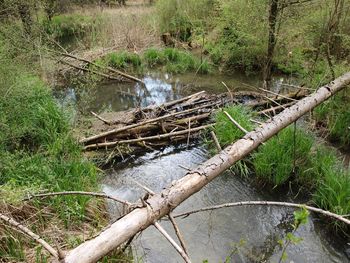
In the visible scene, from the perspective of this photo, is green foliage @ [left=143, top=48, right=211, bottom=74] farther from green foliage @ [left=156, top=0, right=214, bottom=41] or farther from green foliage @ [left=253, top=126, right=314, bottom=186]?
green foliage @ [left=253, top=126, right=314, bottom=186]

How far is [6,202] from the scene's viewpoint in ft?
10.5

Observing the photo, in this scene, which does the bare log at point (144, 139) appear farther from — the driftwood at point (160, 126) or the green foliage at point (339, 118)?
the green foliage at point (339, 118)

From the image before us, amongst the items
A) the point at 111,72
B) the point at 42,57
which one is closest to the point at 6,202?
the point at 42,57

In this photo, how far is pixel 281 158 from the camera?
15.8 feet

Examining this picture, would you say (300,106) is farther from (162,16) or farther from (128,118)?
(162,16)

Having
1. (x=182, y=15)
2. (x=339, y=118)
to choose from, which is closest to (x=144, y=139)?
(x=339, y=118)

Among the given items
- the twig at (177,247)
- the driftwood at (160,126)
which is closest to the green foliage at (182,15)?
the driftwood at (160,126)

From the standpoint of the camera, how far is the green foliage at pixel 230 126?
5562 millimetres

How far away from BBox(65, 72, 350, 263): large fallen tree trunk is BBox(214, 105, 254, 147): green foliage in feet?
5.01

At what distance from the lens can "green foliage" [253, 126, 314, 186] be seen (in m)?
4.74

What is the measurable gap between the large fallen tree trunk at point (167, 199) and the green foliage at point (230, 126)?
1.53 m

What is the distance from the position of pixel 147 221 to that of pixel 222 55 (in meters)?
9.54

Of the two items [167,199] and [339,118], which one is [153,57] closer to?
[339,118]

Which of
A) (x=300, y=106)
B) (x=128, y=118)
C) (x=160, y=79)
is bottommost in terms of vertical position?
(x=160, y=79)
